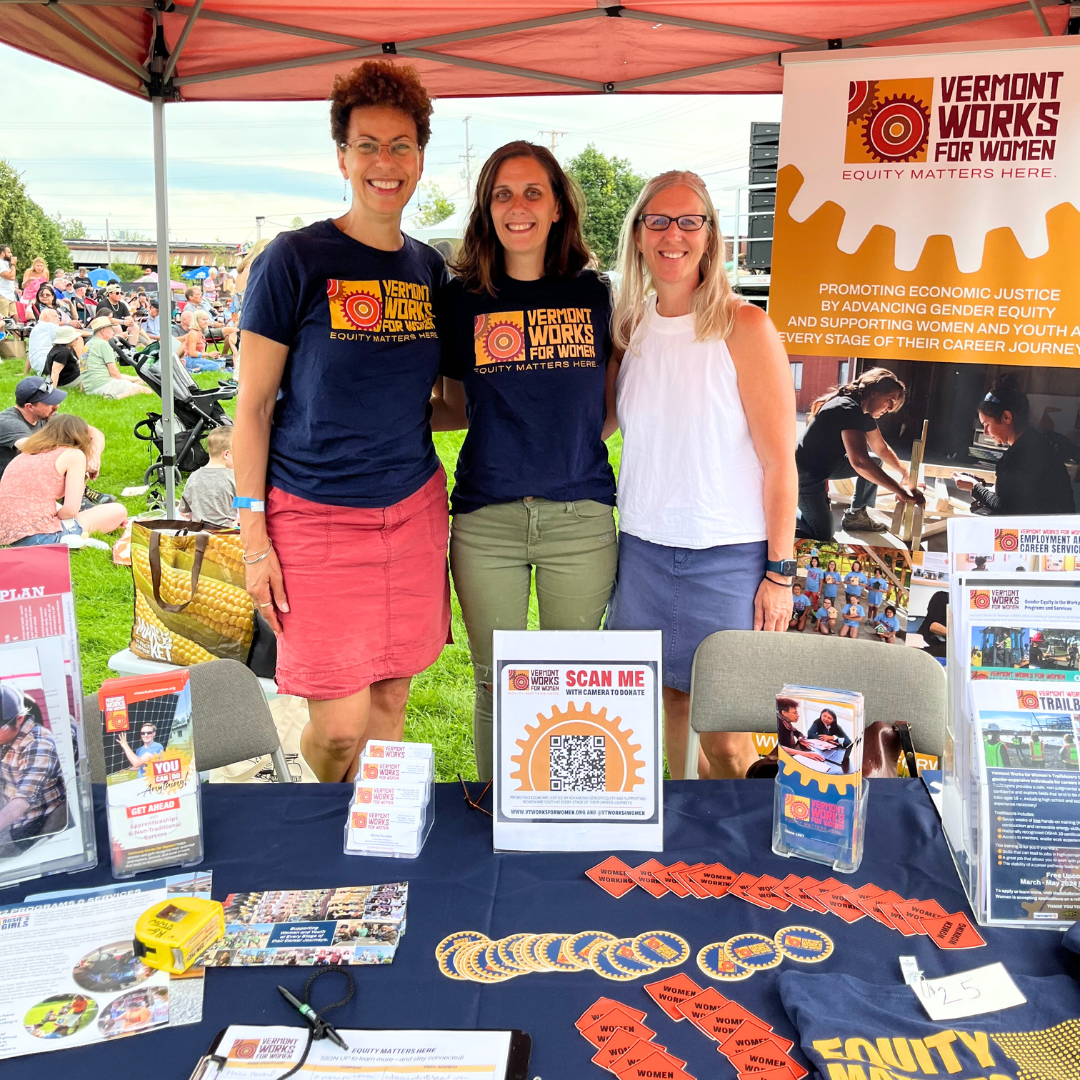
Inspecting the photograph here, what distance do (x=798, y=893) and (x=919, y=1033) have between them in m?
0.25

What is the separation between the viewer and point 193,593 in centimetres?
268

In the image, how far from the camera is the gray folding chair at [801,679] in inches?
64.0

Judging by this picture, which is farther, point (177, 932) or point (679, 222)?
point (679, 222)

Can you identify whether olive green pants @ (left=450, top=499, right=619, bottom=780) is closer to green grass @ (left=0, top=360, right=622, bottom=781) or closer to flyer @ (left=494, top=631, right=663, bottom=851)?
flyer @ (left=494, top=631, right=663, bottom=851)

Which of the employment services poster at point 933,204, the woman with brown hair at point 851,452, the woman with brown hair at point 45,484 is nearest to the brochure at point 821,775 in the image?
the woman with brown hair at point 851,452

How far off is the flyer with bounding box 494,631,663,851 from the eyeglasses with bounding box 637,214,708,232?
1.02 meters

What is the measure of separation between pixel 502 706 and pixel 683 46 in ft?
8.61

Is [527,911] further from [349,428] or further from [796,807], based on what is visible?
[349,428]

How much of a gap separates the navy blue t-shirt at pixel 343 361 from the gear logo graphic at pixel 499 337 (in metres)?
0.10

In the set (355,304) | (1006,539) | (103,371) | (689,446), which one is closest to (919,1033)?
(1006,539)

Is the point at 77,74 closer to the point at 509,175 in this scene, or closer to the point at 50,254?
the point at 509,175

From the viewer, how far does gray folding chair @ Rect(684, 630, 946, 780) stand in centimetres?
162

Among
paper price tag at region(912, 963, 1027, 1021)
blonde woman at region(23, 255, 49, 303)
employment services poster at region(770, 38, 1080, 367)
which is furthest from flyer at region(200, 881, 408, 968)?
blonde woman at region(23, 255, 49, 303)

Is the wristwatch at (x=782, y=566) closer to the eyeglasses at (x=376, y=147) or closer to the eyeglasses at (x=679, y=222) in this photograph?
the eyeglasses at (x=679, y=222)
